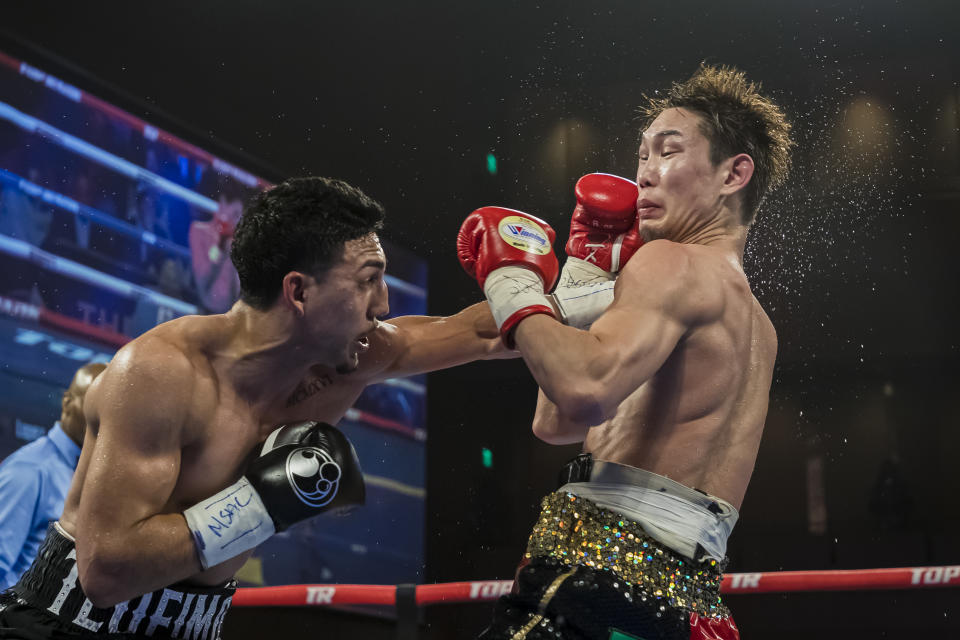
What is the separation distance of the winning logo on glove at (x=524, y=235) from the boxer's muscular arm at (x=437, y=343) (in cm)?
43

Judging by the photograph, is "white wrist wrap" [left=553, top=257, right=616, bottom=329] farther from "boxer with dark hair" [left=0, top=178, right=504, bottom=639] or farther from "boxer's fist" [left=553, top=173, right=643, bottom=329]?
"boxer with dark hair" [left=0, top=178, right=504, bottom=639]

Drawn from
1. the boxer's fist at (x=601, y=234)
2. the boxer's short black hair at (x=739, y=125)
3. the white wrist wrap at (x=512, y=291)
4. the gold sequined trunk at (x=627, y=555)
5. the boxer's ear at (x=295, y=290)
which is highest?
the boxer's short black hair at (x=739, y=125)

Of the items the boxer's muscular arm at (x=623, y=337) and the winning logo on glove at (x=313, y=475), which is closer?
the boxer's muscular arm at (x=623, y=337)

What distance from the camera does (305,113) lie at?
16.8 ft

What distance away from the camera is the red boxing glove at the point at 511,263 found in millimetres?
1482

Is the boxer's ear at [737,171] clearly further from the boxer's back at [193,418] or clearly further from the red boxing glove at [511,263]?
the boxer's back at [193,418]

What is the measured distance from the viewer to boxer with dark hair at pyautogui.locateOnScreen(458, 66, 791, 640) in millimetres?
1364

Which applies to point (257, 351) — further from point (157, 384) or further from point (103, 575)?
point (103, 575)

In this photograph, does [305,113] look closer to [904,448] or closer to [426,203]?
[426,203]

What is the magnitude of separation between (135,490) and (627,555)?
88 cm

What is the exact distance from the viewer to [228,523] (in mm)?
1569

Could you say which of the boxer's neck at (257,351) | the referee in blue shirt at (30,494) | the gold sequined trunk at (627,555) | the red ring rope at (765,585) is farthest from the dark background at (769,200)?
the gold sequined trunk at (627,555)

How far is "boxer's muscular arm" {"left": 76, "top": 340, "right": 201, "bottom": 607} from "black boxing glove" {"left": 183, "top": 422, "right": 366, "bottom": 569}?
37 mm

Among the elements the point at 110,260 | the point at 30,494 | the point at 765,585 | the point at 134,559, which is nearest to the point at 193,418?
the point at 134,559
